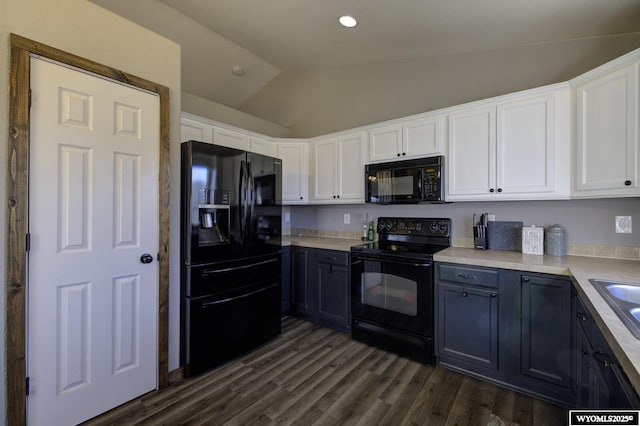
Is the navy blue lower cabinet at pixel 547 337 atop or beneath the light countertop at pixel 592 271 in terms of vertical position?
beneath

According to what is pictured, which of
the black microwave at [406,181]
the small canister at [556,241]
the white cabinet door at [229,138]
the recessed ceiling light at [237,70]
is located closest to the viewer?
the small canister at [556,241]

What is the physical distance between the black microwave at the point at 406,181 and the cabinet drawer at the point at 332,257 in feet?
2.11

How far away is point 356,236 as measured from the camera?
3.64m

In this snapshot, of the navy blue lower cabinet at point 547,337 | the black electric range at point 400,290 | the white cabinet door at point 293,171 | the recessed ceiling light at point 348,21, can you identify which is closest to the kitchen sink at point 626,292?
the navy blue lower cabinet at point 547,337

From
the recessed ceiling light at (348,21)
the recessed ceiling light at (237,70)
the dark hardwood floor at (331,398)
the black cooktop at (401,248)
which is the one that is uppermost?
the recessed ceiling light at (237,70)

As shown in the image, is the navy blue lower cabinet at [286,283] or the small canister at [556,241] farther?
the navy blue lower cabinet at [286,283]

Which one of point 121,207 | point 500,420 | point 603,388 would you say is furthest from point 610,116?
point 121,207

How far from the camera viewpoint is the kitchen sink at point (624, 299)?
3.29 feet

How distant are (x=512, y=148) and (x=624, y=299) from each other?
129cm

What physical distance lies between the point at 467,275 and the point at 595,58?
78.2 inches

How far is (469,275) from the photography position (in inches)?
86.7

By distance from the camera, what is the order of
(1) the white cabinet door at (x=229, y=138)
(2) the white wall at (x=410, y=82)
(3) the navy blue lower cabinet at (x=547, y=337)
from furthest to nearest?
1. (1) the white cabinet door at (x=229, y=138)
2. (2) the white wall at (x=410, y=82)
3. (3) the navy blue lower cabinet at (x=547, y=337)

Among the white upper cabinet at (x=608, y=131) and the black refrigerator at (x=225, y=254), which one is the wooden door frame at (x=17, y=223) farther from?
the white upper cabinet at (x=608, y=131)

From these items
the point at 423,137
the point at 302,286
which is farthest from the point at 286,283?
the point at 423,137
